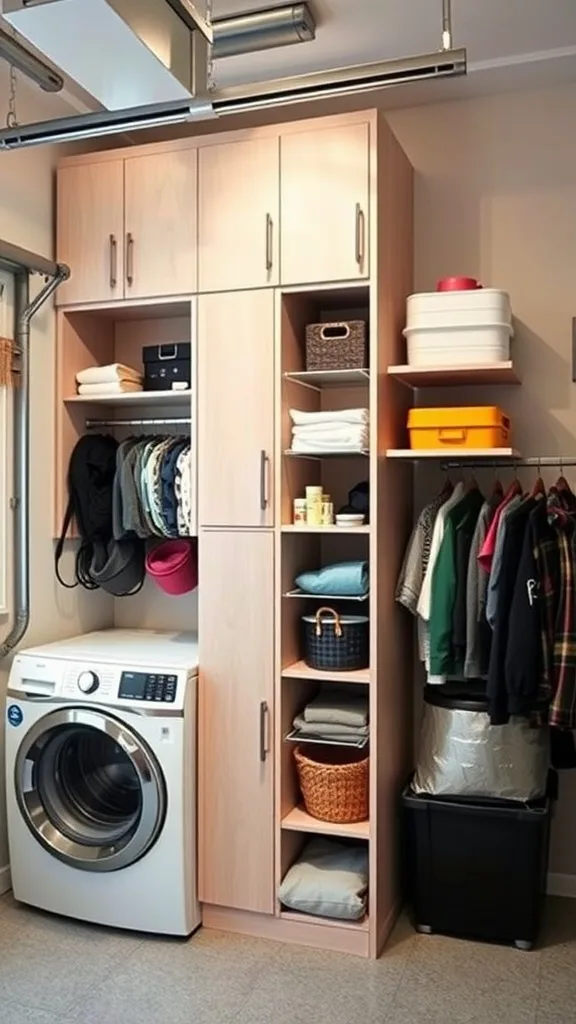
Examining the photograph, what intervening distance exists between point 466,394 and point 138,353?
1408mm

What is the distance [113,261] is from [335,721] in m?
1.89

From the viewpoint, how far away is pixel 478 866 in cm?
289

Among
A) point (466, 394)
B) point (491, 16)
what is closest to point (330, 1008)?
point (466, 394)

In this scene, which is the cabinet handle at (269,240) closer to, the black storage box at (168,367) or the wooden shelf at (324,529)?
the black storage box at (168,367)

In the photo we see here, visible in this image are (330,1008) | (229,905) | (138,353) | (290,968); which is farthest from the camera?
(138,353)

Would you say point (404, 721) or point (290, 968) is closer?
point (290, 968)

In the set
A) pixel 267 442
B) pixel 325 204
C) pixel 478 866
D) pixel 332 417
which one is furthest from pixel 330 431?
pixel 478 866

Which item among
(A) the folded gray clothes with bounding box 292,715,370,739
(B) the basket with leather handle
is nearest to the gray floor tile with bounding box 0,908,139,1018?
(A) the folded gray clothes with bounding box 292,715,370,739

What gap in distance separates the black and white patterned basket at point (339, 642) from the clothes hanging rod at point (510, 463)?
0.75 metres

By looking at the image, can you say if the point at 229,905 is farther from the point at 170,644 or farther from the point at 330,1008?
the point at 170,644

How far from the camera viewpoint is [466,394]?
11.0 feet

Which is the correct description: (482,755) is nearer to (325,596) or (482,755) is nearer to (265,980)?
(325,596)

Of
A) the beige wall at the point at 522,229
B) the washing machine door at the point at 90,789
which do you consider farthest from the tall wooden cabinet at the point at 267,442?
the beige wall at the point at 522,229

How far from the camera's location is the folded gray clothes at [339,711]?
2906mm
